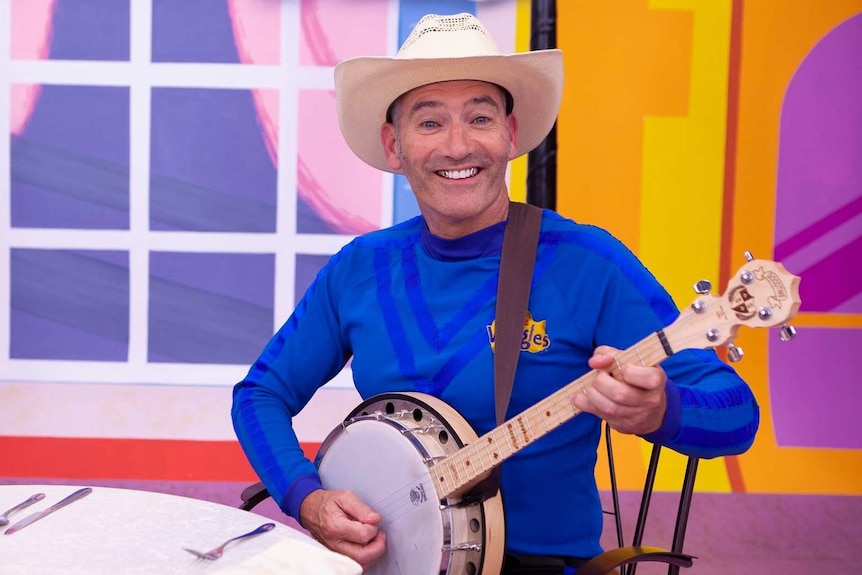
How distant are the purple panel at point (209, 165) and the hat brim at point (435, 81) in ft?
3.77

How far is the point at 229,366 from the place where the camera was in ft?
11.3

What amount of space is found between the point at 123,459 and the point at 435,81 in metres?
2.15

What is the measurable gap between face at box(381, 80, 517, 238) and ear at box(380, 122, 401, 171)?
14 cm

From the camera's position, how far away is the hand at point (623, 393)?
1427 mm

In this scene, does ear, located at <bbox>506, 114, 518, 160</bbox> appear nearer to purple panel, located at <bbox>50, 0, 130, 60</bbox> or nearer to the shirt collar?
the shirt collar

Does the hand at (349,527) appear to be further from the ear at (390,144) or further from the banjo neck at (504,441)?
the ear at (390,144)

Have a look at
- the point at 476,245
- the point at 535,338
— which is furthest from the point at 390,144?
the point at 535,338

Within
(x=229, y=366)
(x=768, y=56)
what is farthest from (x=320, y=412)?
(x=768, y=56)

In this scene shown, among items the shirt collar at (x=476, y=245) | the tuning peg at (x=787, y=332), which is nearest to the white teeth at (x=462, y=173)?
the shirt collar at (x=476, y=245)

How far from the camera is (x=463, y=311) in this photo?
1962 millimetres

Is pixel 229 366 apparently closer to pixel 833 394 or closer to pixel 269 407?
pixel 269 407

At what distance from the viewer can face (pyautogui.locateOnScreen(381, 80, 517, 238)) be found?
1968 millimetres

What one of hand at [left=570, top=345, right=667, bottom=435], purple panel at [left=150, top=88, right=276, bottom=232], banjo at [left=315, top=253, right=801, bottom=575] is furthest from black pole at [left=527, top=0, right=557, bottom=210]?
hand at [left=570, top=345, right=667, bottom=435]

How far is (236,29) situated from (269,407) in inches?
69.0
